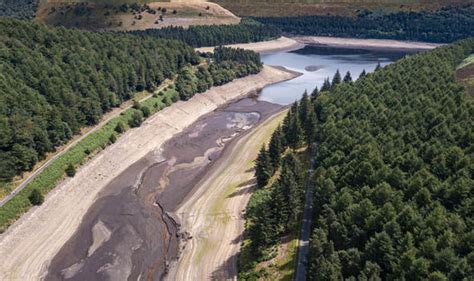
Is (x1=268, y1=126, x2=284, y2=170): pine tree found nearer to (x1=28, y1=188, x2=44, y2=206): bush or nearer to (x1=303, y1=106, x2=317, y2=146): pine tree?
(x1=303, y1=106, x2=317, y2=146): pine tree

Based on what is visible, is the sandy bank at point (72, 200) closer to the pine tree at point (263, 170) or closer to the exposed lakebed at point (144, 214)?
the exposed lakebed at point (144, 214)

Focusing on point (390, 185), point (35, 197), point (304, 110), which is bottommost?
point (35, 197)

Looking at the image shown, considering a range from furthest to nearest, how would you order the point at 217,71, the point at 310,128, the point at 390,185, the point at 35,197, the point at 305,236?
the point at 217,71, the point at 310,128, the point at 35,197, the point at 305,236, the point at 390,185

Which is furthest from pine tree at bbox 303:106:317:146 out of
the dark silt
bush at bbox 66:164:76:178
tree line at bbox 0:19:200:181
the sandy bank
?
tree line at bbox 0:19:200:181

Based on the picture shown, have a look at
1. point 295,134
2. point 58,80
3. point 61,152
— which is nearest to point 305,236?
point 295,134

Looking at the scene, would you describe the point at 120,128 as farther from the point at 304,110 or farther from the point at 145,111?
the point at 304,110

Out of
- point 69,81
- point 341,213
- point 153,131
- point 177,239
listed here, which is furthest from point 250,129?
point 341,213

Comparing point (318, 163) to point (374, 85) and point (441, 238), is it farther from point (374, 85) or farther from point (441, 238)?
point (374, 85)
